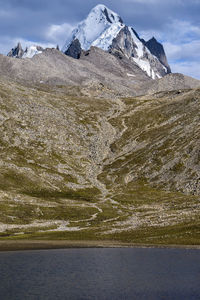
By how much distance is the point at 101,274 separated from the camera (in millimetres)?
59688

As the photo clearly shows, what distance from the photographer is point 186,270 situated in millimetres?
59812

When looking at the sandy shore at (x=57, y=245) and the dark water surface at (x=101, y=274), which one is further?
the sandy shore at (x=57, y=245)

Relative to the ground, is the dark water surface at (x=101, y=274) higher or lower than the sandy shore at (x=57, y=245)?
lower

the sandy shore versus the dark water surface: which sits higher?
the sandy shore

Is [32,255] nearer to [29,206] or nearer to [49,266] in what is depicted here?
[49,266]

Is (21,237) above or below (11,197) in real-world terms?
below

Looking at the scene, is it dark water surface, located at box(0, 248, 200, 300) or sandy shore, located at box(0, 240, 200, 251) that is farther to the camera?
sandy shore, located at box(0, 240, 200, 251)

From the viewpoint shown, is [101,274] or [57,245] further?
[57,245]

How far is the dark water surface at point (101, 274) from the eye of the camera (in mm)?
47906

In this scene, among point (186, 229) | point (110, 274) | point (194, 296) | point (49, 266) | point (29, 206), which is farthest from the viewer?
point (29, 206)

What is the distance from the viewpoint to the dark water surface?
4791 cm

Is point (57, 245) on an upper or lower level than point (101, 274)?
upper

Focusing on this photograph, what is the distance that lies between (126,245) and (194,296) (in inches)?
1693

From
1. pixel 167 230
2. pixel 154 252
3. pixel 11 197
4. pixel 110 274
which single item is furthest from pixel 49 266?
pixel 11 197
